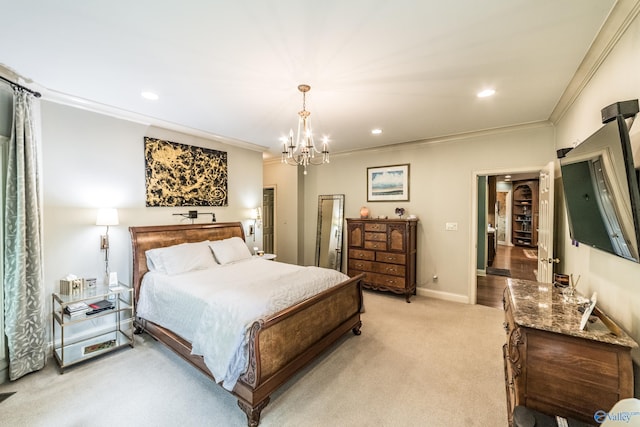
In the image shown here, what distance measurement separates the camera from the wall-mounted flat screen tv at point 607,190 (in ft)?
4.22

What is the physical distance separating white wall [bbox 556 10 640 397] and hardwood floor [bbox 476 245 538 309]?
1023 mm

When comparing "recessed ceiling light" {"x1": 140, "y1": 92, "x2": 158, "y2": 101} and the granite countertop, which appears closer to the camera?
the granite countertop

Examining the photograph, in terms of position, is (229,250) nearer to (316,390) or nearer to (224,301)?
(224,301)

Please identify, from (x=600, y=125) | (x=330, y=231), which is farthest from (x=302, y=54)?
(x=330, y=231)

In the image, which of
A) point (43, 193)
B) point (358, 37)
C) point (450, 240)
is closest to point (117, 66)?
point (43, 193)

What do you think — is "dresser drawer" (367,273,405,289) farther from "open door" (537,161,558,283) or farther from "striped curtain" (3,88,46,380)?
"striped curtain" (3,88,46,380)

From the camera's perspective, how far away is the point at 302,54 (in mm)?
2014

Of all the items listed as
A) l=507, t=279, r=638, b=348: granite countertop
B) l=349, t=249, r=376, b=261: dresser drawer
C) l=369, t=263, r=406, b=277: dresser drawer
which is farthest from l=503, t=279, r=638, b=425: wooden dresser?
l=349, t=249, r=376, b=261: dresser drawer

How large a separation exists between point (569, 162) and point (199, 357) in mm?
3374

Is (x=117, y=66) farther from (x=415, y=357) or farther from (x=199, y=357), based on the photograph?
(x=415, y=357)

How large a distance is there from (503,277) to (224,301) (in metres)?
6.11

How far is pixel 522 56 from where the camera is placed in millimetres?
2045

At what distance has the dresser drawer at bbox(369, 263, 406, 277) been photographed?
4.38 meters

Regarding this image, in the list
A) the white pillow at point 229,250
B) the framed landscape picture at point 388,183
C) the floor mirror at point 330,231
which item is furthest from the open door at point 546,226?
the white pillow at point 229,250
